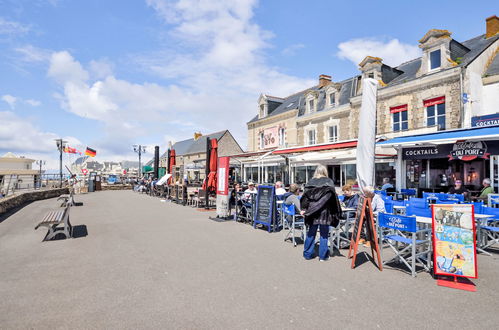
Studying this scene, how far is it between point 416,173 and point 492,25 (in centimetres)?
954

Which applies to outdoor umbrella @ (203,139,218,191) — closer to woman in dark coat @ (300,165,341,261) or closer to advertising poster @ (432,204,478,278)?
woman in dark coat @ (300,165,341,261)

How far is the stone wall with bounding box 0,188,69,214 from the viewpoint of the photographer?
10828mm

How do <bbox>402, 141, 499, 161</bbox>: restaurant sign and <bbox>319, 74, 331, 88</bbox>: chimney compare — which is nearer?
<bbox>402, 141, 499, 161</bbox>: restaurant sign

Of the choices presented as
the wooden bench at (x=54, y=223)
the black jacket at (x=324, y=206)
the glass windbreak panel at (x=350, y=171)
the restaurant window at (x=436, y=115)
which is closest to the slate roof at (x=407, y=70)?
the restaurant window at (x=436, y=115)

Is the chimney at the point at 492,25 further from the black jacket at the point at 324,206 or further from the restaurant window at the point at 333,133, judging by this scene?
the black jacket at the point at 324,206

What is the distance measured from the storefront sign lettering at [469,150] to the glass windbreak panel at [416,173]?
95.0 inches

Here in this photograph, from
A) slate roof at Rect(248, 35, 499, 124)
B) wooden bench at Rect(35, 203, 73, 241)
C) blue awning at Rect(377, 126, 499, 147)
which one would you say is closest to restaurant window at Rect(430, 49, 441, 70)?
slate roof at Rect(248, 35, 499, 124)

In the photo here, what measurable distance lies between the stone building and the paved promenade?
780cm

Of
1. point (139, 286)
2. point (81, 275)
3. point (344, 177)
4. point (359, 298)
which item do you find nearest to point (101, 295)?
point (139, 286)

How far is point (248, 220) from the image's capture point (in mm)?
9039

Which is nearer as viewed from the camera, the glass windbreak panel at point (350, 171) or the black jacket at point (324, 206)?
the black jacket at point (324, 206)

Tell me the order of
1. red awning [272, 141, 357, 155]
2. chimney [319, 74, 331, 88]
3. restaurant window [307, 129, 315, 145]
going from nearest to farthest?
red awning [272, 141, 357, 155] < restaurant window [307, 129, 315, 145] < chimney [319, 74, 331, 88]

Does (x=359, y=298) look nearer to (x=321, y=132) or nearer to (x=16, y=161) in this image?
(x=321, y=132)

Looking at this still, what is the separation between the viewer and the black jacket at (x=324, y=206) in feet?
16.1
